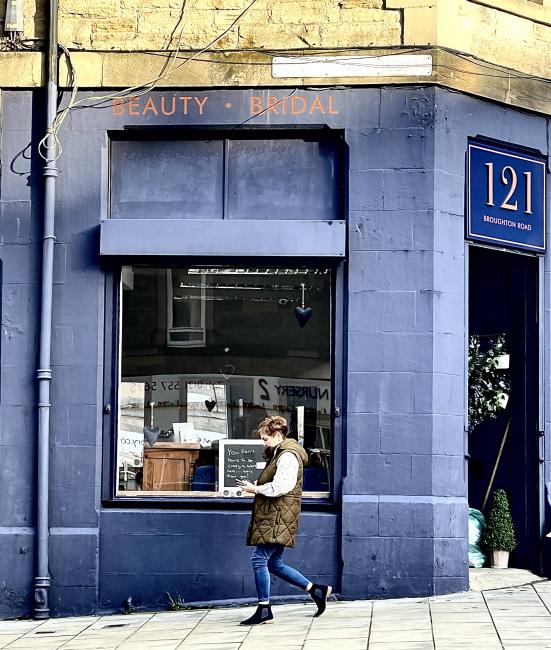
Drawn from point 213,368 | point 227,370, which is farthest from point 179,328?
point 227,370

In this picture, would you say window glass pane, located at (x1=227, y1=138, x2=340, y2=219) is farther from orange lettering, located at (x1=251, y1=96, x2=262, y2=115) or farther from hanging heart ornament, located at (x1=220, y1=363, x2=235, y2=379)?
hanging heart ornament, located at (x1=220, y1=363, x2=235, y2=379)

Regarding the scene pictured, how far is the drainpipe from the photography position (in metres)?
10.9

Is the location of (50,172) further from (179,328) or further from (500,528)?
(500,528)

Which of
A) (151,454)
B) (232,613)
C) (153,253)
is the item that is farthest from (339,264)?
(232,613)

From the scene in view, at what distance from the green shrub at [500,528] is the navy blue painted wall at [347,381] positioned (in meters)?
0.96

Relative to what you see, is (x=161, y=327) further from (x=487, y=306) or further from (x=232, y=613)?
(x=487, y=306)

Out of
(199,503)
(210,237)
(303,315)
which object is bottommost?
(199,503)

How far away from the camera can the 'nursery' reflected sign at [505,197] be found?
448 inches

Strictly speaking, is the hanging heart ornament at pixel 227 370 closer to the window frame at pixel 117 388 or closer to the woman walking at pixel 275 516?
the window frame at pixel 117 388

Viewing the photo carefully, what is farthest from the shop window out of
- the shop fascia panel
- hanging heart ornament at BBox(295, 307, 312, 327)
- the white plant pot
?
the white plant pot

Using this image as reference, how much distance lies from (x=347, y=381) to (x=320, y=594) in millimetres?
2028

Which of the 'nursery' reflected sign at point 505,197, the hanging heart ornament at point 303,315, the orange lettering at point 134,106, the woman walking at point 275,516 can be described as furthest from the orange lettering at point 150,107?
the woman walking at point 275,516

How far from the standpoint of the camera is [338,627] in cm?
954

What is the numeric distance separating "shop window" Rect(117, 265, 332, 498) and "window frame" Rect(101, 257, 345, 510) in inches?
3.0
